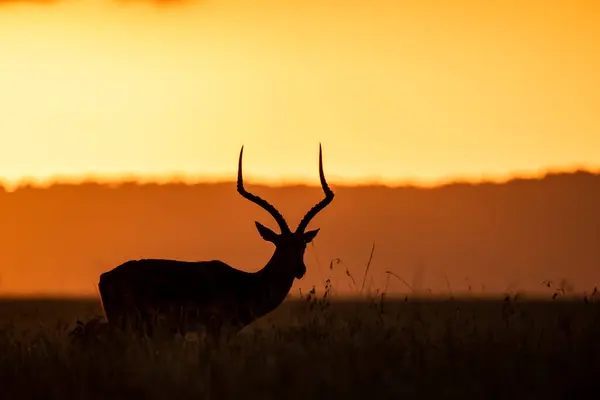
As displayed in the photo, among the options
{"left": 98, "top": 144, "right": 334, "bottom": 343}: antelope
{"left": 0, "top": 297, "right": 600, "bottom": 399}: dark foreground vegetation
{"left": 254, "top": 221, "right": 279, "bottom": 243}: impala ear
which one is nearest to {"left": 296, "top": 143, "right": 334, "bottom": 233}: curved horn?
{"left": 98, "top": 144, "right": 334, "bottom": 343}: antelope

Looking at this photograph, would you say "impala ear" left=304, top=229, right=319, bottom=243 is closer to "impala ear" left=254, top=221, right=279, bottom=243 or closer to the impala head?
the impala head

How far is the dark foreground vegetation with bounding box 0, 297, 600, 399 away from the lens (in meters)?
10.2

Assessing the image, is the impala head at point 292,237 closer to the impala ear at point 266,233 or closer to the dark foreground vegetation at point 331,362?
the impala ear at point 266,233

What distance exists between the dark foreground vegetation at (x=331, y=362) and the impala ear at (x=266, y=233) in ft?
10.7

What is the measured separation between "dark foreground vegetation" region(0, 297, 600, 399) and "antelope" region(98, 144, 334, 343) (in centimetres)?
237

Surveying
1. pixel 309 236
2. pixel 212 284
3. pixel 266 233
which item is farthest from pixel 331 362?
pixel 266 233

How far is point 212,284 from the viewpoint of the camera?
54.5 ft

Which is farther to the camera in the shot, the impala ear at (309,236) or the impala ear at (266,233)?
the impala ear at (266,233)

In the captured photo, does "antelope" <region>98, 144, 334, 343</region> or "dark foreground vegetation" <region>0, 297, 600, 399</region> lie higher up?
"antelope" <region>98, 144, 334, 343</region>

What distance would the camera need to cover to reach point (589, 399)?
32.9ft

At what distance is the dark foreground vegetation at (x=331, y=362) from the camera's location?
10.2 meters

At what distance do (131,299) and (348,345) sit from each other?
5016 mm

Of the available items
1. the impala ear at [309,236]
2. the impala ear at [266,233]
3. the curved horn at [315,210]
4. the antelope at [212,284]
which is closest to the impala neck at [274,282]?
the antelope at [212,284]

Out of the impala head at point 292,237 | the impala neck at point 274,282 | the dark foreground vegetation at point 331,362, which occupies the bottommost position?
the dark foreground vegetation at point 331,362
